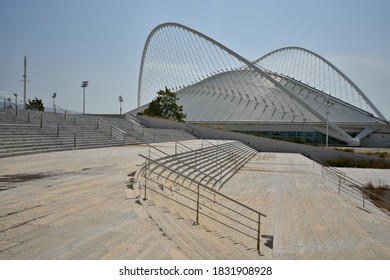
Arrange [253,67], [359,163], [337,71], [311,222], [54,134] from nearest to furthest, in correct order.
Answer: [311,222]
[54,134]
[359,163]
[253,67]
[337,71]

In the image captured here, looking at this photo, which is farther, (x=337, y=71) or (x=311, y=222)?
(x=337, y=71)

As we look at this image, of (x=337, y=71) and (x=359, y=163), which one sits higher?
(x=337, y=71)

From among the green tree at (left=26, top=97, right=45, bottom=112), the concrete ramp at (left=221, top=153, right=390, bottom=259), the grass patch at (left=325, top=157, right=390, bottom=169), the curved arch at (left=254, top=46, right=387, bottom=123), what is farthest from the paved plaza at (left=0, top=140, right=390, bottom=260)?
the green tree at (left=26, top=97, right=45, bottom=112)

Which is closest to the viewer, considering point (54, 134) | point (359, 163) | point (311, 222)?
point (311, 222)

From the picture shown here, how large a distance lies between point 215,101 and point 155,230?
2194 inches

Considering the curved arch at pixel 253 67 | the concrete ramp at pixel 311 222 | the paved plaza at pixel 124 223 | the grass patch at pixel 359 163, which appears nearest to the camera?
the paved plaza at pixel 124 223

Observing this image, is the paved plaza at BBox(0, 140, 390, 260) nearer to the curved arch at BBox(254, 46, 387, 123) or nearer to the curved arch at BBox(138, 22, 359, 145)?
the curved arch at BBox(138, 22, 359, 145)

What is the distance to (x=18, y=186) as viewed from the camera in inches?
333

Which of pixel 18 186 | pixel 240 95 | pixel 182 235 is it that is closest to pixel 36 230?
pixel 182 235

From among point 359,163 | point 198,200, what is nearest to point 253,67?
point 359,163

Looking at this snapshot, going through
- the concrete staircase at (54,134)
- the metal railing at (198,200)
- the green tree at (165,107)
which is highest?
the green tree at (165,107)

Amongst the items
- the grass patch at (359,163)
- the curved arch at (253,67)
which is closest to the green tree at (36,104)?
the curved arch at (253,67)

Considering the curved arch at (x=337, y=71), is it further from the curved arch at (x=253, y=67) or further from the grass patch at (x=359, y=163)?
the grass patch at (x=359, y=163)

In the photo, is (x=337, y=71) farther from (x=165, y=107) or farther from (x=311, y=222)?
(x=311, y=222)
